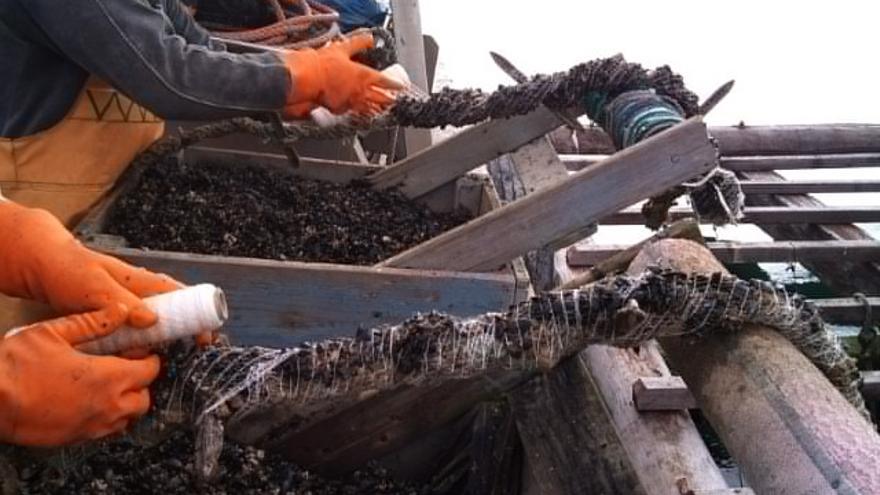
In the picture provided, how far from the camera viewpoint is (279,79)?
2.57 m

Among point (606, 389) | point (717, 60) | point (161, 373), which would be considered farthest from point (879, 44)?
point (161, 373)

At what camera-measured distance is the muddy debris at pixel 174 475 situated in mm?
1971

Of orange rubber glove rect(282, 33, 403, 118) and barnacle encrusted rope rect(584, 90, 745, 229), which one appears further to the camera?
orange rubber glove rect(282, 33, 403, 118)

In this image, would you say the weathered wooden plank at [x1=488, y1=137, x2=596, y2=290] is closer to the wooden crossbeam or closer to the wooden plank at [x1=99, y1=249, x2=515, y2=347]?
the wooden plank at [x1=99, y1=249, x2=515, y2=347]

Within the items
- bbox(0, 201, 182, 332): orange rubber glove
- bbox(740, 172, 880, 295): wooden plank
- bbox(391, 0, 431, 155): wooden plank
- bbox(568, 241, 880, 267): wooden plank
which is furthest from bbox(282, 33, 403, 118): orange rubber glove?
bbox(740, 172, 880, 295): wooden plank

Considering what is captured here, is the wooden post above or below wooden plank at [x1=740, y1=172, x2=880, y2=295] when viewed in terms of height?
above

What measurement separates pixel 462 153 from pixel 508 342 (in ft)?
5.71

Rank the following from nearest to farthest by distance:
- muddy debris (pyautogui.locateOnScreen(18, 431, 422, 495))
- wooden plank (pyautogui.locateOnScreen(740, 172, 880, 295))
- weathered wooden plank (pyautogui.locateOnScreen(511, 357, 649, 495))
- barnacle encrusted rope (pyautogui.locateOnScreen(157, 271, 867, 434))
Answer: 1. barnacle encrusted rope (pyautogui.locateOnScreen(157, 271, 867, 434))
2. muddy debris (pyautogui.locateOnScreen(18, 431, 422, 495))
3. weathered wooden plank (pyautogui.locateOnScreen(511, 357, 649, 495))
4. wooden plank (pyautogui.locateOnScreen(740, 172, 880, 295))

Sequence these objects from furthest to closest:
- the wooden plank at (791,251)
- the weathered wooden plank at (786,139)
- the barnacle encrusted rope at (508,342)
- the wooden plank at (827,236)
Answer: the weathered wooden plank at (786,139), the wooden plank at (827,236), the wooden plank at (791,251), the barnacle encrusted rope at (508,342)

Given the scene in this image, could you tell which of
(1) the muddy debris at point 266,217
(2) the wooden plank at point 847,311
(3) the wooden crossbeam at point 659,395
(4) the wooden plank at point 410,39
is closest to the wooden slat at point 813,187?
(2) the wooden plank at point 847,311

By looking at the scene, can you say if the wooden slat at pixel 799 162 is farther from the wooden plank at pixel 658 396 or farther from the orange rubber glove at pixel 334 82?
the wooden plank at pixel 658 396

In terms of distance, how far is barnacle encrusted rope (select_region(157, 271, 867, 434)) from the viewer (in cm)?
146

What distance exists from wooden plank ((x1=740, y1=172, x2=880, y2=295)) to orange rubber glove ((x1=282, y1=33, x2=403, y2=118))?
2.99 m

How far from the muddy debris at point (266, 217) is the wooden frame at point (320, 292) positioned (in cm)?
39
